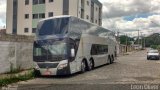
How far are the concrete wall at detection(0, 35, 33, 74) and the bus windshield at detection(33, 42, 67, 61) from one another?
257 cm

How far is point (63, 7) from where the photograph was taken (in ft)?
194

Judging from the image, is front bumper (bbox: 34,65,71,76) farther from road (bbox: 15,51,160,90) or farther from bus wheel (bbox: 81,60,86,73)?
bus wheel (bbox: 81,60,86,73)

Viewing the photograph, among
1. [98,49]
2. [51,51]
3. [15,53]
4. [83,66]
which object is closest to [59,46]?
[51,51]

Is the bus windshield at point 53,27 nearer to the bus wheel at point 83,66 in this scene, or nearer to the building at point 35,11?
the bus wheel at point 83,66

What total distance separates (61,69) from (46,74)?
109 cm

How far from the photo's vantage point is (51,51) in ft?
62.3

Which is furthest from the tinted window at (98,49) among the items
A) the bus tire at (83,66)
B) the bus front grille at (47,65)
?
the bus front grille at (47,65)

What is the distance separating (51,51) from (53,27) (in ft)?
5.64

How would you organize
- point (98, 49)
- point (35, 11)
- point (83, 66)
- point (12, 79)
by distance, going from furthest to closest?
point (35, 11), point (98, 49), point (83, 66), point (12, 79)

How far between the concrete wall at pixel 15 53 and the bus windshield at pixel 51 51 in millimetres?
2570

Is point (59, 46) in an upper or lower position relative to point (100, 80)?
upper

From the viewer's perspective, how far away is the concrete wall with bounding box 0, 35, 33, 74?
66.6 ft

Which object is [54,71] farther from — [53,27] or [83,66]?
[83,66]

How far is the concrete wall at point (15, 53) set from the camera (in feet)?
66.6
